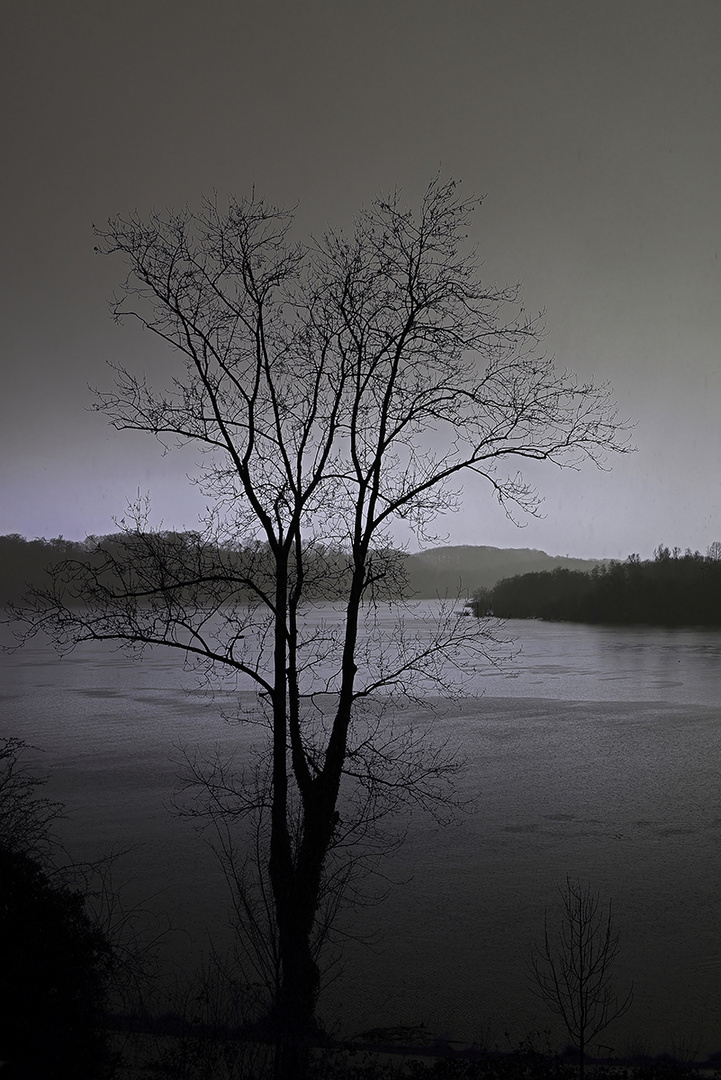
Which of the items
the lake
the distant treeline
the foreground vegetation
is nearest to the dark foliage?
the foreground vegetation

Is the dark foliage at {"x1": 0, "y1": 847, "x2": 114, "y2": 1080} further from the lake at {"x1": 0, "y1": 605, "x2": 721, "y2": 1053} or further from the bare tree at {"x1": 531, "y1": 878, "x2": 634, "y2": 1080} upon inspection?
the bare tree at {"x1": 531, "y1": 878, "x2": 634, "y2": 1080}

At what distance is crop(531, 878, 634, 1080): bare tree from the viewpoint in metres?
7.61

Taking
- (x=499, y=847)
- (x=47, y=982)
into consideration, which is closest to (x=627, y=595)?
(x=499, y=847)

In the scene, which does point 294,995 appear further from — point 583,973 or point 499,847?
point 499,847

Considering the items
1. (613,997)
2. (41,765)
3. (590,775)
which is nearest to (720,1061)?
(613,997)

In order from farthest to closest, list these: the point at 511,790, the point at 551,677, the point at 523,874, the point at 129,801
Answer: the point at 551,677 < the point at 511,790 < the point at 129,801 < the point at 523,874

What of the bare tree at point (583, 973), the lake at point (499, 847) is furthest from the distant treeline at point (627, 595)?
the bare tree at point (583, 973)

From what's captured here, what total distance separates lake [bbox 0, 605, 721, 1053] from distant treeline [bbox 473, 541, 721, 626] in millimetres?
42152

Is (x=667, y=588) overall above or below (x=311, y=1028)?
above

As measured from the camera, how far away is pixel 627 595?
68000mm

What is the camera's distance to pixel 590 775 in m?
15.6

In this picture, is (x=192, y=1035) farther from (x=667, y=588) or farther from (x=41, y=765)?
(x=667, y=588)

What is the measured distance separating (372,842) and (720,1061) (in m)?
6.04

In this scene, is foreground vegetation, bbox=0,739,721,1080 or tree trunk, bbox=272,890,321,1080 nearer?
foreground vegetation, bbox=0,739,721,1080
